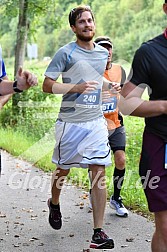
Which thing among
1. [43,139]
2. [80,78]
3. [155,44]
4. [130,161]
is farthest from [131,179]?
[155,44]

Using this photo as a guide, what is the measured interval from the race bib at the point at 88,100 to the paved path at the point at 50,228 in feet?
4.11

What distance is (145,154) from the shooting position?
366cm

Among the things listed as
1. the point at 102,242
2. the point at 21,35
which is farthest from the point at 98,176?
the point at 21,35

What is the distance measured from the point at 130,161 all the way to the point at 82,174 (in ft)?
5.79

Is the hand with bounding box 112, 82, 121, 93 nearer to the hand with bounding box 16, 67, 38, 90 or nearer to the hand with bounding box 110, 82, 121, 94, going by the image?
the hand with bounding box 110, 82, 121, 94

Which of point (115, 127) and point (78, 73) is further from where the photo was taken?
point (115, 127)

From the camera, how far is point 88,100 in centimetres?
503

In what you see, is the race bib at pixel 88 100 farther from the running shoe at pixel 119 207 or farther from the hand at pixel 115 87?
the running shoe at pixel 119 207

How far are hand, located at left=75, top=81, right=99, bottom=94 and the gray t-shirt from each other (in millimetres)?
272

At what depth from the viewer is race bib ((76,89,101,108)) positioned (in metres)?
5.02

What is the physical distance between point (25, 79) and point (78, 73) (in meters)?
0.85

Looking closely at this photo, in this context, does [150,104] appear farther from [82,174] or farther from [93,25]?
[82,174]

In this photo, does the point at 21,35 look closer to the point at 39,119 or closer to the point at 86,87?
the point at 39,119

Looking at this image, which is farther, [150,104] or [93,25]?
[93,25]
